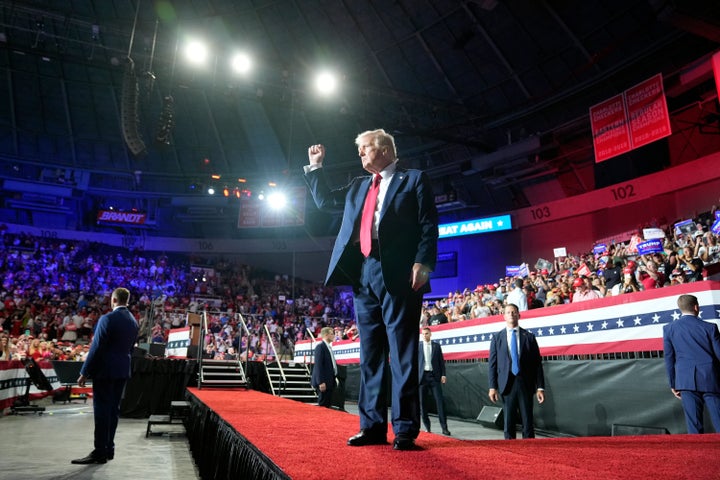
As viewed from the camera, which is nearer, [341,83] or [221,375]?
[221,375]

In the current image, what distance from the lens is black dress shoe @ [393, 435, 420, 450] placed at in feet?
7.94

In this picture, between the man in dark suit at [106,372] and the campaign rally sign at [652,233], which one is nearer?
the man in dark suit at [106,372]

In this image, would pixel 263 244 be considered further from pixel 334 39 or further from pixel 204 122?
pixel 334 39

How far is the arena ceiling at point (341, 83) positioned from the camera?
52.9 ft

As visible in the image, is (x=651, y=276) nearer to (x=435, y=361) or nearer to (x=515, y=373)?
(x=435, y=361)

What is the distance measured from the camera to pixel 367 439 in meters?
2.56

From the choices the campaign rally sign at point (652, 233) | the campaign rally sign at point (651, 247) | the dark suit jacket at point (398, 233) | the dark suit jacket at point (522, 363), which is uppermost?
the campaign rally sign at point (652, 233)

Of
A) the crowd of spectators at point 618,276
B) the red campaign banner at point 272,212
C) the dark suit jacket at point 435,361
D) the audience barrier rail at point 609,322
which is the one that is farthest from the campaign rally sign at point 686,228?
the red campaign banner at point 272,212

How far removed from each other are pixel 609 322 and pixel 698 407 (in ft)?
7.35

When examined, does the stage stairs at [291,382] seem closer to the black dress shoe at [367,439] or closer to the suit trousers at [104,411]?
the suit trousers at [104,411]

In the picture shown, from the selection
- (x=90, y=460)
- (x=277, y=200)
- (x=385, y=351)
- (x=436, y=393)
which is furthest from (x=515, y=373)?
(x=277, y=200)

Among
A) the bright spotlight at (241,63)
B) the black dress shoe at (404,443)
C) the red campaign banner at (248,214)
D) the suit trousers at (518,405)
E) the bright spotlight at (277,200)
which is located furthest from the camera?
the red campaign banner at (248,214)

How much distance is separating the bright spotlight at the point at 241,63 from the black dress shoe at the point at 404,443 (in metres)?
15.5

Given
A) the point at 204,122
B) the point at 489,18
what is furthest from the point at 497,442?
the point at 204,122
